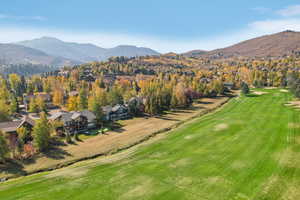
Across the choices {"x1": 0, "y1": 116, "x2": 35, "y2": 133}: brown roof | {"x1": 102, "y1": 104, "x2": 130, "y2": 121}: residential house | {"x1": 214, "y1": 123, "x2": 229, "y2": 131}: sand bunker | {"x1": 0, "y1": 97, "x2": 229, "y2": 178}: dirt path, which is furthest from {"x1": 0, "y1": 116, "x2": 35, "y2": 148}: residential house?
{"x1": 214, "y1": 123, "x2": 229, "y2": 131}: sand bunker

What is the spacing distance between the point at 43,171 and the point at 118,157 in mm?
17063

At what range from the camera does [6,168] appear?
43.4m

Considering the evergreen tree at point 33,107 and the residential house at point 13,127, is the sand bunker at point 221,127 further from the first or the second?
the evergreen tree at point 33,107

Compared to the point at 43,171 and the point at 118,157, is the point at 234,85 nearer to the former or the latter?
the point at 118,157

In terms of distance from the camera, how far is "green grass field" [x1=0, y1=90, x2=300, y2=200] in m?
27.3

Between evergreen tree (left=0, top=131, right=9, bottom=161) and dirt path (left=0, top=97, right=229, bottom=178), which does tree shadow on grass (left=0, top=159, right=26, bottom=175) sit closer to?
dirt path (left=0, top=97, right=229, bottom=178)

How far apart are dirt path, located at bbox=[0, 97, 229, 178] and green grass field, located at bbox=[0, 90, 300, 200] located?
5.01 metres

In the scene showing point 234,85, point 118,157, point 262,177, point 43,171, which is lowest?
point 43,171

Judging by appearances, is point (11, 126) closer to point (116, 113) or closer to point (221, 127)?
point (116, 113)

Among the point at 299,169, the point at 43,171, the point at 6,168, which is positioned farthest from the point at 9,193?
the point at 299,169

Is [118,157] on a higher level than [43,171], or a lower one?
higher

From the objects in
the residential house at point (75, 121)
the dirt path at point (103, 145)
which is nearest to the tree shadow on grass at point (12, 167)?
the dirt path at point (103, 145)

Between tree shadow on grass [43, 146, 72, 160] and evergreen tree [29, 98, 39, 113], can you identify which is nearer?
tree shadow on grass [43, 146, 72, 160]

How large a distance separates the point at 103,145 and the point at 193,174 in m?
30.2
